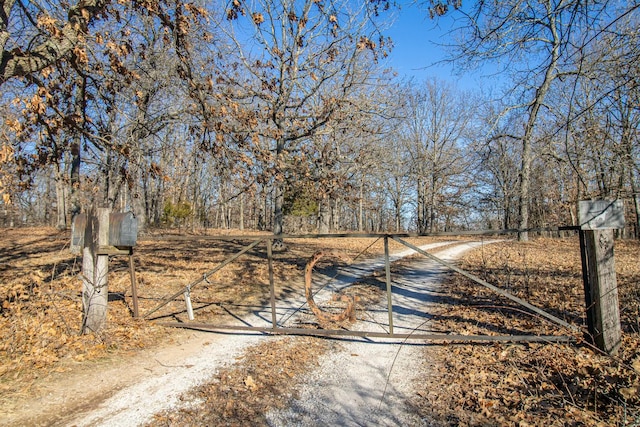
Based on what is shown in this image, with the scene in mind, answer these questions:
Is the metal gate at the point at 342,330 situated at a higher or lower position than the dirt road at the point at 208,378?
higher

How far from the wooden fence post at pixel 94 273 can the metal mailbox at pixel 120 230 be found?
67mm

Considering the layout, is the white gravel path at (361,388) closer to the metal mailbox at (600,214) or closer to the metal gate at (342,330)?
the metal gate at (342,330)

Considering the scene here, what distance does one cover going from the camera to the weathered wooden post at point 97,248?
5.21 m

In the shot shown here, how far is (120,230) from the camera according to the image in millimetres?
5395

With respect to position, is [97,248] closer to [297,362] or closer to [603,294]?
[297,362]

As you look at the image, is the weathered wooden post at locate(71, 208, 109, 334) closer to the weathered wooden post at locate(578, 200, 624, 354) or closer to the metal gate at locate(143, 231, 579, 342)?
the metal gate at locate(143, 231, 579, 342)

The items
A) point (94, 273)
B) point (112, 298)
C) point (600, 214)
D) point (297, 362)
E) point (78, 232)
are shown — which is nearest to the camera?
point (600, 214)

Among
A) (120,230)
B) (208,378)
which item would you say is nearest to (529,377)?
(208,378)

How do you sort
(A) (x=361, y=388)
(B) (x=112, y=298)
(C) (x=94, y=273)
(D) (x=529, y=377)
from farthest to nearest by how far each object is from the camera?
(B) (x=112, y=298), (C) (x=94, y=273), (D) (x=529, y=377), (A) (x=361, y=388)

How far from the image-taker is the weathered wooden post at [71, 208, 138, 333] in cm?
521

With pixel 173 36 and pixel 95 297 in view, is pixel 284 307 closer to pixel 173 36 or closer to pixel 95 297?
pixel 95 297

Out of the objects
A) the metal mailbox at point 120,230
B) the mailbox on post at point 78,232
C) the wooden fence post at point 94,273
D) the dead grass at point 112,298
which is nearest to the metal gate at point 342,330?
the dead grass at point 112,298

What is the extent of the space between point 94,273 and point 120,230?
0.70 meters

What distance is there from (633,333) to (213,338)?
5967 mm
